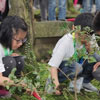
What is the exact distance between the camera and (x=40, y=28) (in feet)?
15.8

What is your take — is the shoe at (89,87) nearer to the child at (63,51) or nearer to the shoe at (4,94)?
the child at (63,51)

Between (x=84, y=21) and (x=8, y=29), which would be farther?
(x=84, y=21)

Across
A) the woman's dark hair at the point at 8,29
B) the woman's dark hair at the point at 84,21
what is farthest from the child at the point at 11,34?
the woman's dark hair at the point at 84,21

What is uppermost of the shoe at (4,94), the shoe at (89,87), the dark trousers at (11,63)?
the dark trousers at (11,63)

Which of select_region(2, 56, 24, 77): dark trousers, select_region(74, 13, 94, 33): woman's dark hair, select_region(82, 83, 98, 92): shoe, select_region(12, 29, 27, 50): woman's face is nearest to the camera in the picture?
select_region(12, 29, 27, 50): woman's face

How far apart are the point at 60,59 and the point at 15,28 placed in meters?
0.61

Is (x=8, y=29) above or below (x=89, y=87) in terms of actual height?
above

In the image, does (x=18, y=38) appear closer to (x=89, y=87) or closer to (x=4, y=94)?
(x=4, y=94)

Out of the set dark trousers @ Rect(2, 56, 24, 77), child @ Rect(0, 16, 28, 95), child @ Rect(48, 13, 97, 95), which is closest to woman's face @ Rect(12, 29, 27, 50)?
child @ Rect(0, 16, 28, 95)

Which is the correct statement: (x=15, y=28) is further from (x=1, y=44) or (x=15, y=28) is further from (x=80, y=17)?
(x=80, y=17)

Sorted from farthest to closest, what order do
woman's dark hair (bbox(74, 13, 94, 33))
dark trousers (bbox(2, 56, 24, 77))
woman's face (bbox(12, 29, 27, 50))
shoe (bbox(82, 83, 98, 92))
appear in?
shoe (bbox(82, 83, 98, 92))
woman's dark hair (bbox(74, 13, 94, 33))
dark trousers (bbox(2, 56, 24, 77))
woman's face (bbox(12, 29, 27, 50))

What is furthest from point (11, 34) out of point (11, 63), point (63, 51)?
point (63, 51)

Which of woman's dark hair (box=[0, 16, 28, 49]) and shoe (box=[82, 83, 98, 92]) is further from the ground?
woman's dark hair (box=[0, 16, 28, 49])

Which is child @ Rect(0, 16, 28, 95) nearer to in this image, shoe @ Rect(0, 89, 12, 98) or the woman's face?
the woman's face
